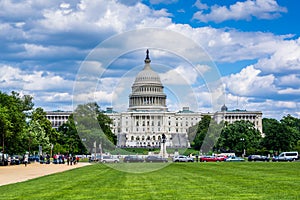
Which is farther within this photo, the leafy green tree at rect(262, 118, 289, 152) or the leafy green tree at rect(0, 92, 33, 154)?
the leafy green tree at rect(262, 118, 289, 152)

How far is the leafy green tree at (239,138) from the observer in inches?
4845

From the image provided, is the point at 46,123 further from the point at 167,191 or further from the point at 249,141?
the point at 167,191

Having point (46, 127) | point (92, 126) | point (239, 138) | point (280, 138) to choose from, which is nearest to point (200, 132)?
point (239, 138)

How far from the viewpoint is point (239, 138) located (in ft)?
407

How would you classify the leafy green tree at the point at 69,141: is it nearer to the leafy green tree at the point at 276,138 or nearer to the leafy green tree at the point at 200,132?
the leafy green tree at the point at 200,132

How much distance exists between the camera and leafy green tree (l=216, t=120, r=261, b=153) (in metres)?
123

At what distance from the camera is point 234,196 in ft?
74.5

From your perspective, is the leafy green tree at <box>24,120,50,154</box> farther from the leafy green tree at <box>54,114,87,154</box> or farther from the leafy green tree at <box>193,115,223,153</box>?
the leafy green tree at <box>193,115,223,153</box>

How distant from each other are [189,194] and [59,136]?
10642 centimetres

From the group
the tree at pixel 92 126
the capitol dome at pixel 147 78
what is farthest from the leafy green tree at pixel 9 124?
the capitol dome at pixel 147 78

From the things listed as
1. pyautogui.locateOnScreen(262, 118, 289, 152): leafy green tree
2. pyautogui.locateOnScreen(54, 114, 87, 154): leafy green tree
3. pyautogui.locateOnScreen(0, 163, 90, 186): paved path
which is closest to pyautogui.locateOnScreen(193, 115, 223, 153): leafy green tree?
pyautogui.locateOnScreen(262, 118, 289, 152): leafy green tree

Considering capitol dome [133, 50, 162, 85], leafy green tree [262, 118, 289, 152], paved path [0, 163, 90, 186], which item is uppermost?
capitol dome [133, 50, 162, 85]

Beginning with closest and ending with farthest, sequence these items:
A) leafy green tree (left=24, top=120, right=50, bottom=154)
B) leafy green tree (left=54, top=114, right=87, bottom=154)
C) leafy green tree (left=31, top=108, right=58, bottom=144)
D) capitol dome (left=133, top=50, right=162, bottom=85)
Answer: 1. leafy green tree (left=24, top=120, right=50, bottom=154)
2. leafy green tree (left=31, top=108, right=58, bottom=144)
3. leafy green tree (left=54, top=114, right=87, bottom=154)
4. capitol dome (left=133, top=50, right=162, bottom=85)

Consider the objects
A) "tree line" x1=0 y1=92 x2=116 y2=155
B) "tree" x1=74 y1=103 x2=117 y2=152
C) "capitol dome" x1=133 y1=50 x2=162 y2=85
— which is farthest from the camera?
"capitol dome" x1=133 y1=50 x2=162 y2=85
